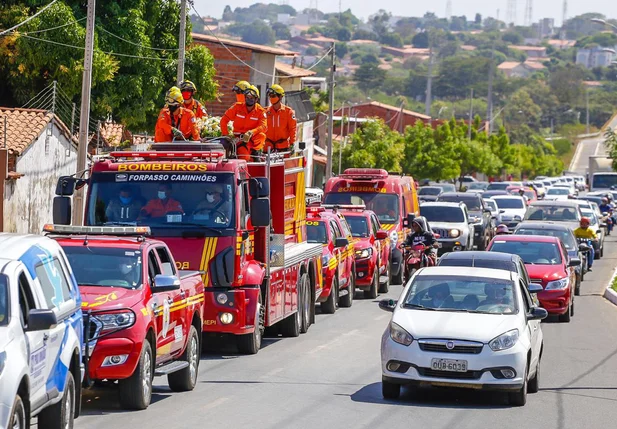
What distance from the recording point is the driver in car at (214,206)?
17.8 meters

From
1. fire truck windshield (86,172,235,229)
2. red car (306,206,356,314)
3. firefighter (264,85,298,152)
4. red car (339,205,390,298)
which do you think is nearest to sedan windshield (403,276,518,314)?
fire truck windshield (86,172,235,229)

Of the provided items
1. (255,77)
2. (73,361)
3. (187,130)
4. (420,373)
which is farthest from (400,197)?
(255,77)

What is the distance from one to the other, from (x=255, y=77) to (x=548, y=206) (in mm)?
25070

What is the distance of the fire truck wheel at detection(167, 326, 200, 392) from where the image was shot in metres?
15.3

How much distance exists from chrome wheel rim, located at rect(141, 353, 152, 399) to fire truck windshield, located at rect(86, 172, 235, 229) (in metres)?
3.86

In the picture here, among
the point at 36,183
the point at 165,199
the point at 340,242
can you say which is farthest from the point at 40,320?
the point at 36,183

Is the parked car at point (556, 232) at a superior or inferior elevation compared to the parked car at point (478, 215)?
superior

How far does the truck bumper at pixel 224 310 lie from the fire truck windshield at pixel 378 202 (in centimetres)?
1552

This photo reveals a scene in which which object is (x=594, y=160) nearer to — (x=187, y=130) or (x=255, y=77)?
(x=255, y=77)

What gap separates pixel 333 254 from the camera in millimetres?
25656

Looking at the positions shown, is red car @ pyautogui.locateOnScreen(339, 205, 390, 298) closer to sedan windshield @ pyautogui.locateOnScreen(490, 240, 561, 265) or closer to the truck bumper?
sedan windshield @ pyautogui.locateOnScreen(490, 240, 561, 265)

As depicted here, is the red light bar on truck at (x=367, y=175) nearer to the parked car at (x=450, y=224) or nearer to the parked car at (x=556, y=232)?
the parked car at (x=556, y=232)

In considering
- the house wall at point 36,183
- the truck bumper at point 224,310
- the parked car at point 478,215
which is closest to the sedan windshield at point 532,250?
the truck bumper at point 224,310

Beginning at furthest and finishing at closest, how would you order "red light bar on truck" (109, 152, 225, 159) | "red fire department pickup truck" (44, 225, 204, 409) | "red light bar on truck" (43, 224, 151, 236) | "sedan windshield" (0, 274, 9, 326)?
"red light bar on truck" (109, 152, 225, 159) → "red light bar on truck" (43, 224, 151, 236) → "red fire department pickup truck" (44, 225, 204, 409) → "sedan windshield" (0, 274, 9, 326)
